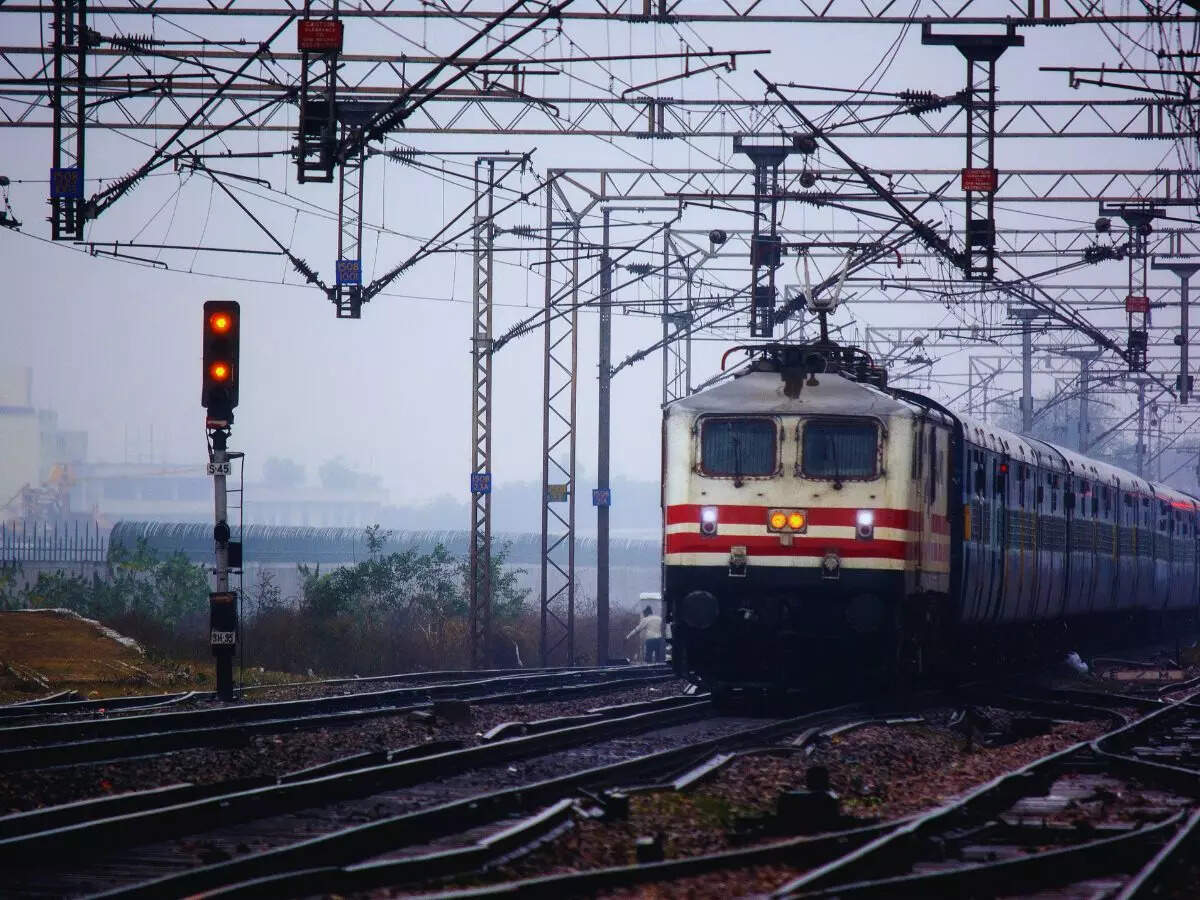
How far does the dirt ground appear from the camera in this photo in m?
20.9

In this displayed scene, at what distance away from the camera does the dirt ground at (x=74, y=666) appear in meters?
20.9

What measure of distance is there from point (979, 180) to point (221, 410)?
39.2 ft

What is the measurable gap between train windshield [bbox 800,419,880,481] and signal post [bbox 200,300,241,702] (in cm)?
627

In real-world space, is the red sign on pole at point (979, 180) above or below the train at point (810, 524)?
above

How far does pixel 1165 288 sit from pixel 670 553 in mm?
32926

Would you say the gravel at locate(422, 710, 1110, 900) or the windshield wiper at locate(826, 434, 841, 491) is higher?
the windshield wiper at locate(826, 434, 841, 491)

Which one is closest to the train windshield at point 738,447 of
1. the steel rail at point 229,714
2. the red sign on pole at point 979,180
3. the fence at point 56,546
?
the steel rail at point 229,714

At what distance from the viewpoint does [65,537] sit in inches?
1743

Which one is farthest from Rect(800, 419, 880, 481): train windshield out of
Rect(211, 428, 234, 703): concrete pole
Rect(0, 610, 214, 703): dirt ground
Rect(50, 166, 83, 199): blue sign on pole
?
Rect(50, 166, 83, 199): blue sign on pole

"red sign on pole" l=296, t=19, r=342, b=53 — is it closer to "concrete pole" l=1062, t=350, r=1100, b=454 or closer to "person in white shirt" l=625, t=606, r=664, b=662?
"person in white shirt" l=625, t=606, r=664, b=662

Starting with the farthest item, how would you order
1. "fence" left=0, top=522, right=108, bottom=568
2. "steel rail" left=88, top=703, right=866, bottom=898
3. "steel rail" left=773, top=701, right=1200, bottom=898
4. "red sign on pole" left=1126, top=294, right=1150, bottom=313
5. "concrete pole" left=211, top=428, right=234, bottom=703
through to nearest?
"fence" left=0, top=522, right=108, bottom=568, "red sign on pole" left=1126, top=294, right=1150, bottom=313, "concrete pole" left=211, top=428, right=234, bottom=703, "steel rail" left=773, top=701, right=1200, bottom=898, "steel rail" left=88, top=703, right=866, bottom=898

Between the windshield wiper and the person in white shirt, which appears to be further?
the person in white shirt

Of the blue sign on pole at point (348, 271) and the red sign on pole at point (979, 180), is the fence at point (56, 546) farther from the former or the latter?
the red sign on pole at point (979, 180)

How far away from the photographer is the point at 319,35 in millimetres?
A: 18062
